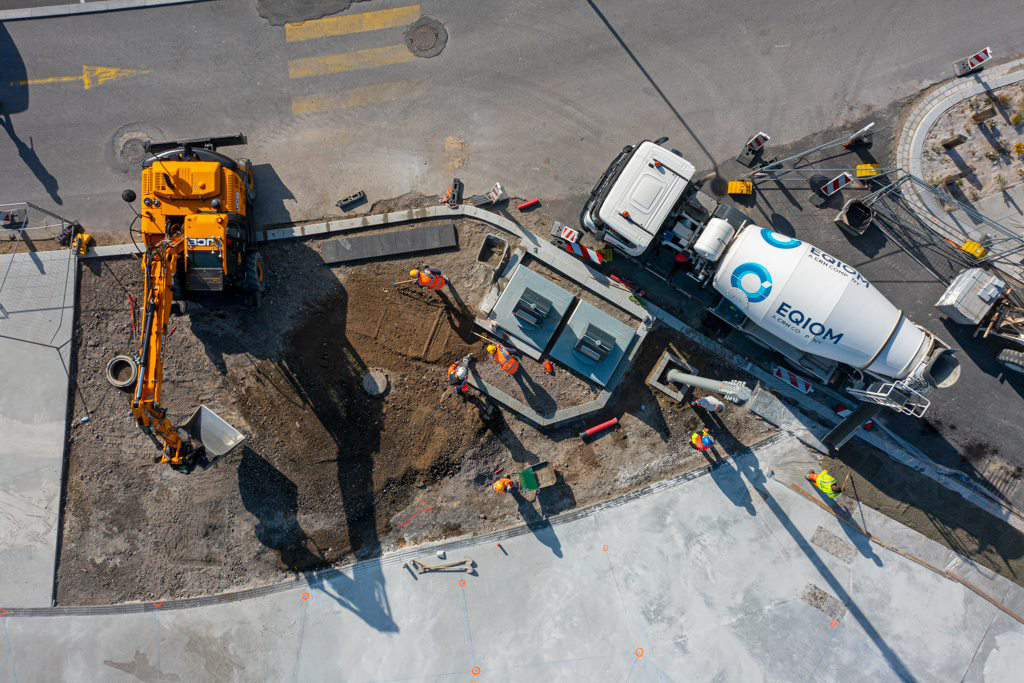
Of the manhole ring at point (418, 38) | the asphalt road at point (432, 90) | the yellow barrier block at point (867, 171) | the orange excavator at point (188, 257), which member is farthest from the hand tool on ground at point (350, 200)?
the yellow barrier block at point (867, 171)

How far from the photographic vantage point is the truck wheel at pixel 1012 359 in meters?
17.7

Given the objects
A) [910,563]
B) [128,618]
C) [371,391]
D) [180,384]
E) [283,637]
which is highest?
[910,563]

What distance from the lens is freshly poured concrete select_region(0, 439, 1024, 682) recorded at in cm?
1831

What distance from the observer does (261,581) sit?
18.6 meters

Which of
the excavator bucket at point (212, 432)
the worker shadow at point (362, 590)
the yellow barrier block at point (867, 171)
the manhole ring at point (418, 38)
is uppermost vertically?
the yellow barrier block at point (867, 171)

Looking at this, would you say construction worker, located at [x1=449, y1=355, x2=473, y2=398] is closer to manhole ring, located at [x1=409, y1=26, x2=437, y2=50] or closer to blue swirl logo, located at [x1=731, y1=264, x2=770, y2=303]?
blue swirl logo, located at [x1=731, y1=264, x2=770, y2=303]

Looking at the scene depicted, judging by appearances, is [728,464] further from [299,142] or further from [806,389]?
[299,142]

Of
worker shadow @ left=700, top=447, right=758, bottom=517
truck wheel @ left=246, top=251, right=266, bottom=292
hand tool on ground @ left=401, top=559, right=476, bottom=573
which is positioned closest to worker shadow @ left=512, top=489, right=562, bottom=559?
hand tool on ground @ left=401, top=559, right=476, bottom=573

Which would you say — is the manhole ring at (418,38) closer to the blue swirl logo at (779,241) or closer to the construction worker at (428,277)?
the construction worker at (428,277)

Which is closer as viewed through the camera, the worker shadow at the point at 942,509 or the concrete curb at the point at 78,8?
the worker shadow at the point at 942,509

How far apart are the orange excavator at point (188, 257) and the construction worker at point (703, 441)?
1538 centimetres

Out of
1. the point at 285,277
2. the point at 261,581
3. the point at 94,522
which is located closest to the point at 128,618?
the point at 94,522

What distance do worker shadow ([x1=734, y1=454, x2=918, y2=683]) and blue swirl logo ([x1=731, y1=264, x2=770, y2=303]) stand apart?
6083 millimetres

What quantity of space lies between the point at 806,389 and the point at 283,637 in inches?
798
